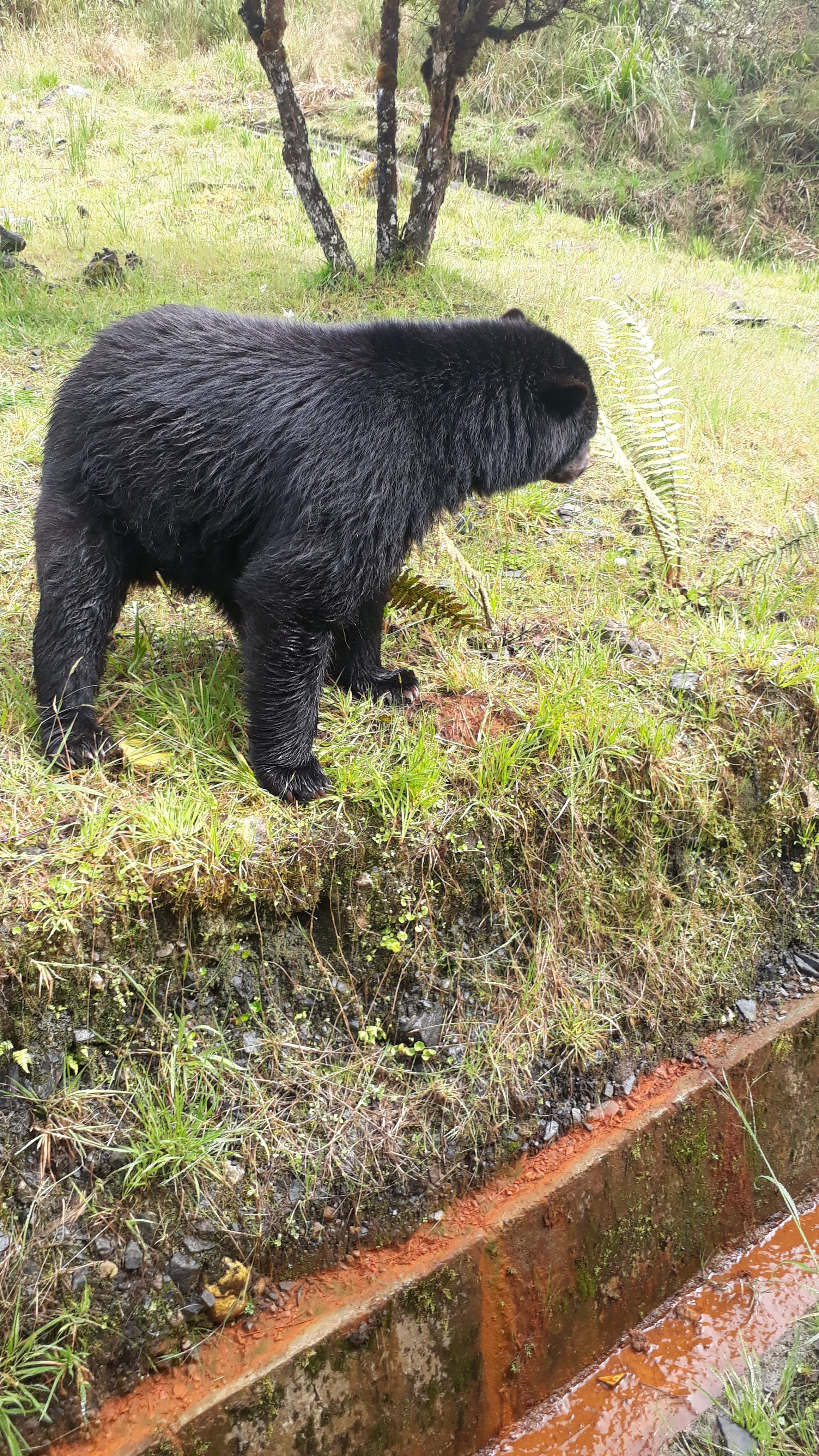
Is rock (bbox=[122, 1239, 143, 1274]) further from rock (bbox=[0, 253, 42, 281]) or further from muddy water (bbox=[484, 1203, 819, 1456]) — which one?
rock (bbox=[0, 253, 42, 281])

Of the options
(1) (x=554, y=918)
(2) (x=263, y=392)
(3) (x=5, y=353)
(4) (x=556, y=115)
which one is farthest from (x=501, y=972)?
(4) (x=556, y=115)

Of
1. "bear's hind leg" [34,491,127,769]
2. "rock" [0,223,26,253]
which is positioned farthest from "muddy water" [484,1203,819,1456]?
"rock" [0,223,26,253]

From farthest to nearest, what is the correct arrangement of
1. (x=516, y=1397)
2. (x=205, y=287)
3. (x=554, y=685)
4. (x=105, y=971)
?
1. (x=205, y=287)
2. (x=554, y=685)
3. (x=516, y=1397)
4. (x=105, y=971)

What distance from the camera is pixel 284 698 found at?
9.67ft

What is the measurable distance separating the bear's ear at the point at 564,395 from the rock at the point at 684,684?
107 centimetres

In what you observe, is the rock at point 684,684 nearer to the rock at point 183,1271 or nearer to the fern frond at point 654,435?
the fern frond at point 654,435

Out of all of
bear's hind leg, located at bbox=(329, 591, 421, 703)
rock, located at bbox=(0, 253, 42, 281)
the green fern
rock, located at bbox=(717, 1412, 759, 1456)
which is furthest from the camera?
rock, located at bbox=(0, 253, 42, 281)

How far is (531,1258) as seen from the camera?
296 centimetres

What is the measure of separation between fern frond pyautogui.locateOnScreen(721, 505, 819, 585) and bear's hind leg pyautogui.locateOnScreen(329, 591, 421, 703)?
1.77 meters

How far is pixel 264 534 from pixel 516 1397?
2736 millimetres

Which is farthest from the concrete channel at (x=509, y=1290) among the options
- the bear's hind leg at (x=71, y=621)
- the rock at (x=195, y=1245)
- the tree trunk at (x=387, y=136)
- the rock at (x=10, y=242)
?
the rock at (x=10, y=242)

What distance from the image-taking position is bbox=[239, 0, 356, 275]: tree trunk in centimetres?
620

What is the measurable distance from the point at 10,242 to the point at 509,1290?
746cm

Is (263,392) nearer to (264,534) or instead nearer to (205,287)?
(264,534)
